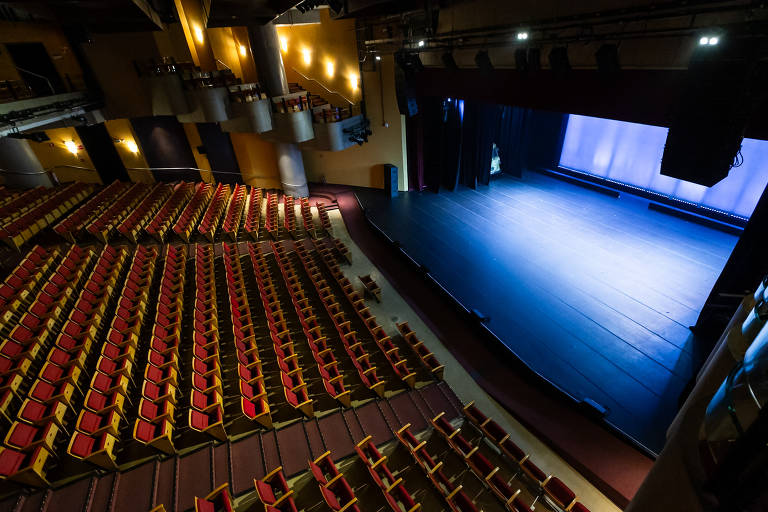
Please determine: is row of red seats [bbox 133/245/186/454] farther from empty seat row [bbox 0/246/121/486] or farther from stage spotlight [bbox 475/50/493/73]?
stage spotlight [bbox 475/50/493/73]

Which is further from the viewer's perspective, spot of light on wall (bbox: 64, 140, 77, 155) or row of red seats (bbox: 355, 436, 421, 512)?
spot of light on wall (bbox: 64, 140, 77, 155)

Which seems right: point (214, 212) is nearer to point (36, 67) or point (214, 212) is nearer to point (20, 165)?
point (20, 165)

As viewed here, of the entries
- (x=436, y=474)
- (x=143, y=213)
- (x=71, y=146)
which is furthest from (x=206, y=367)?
(x=71, y=146)

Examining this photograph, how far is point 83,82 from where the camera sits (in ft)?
24.8

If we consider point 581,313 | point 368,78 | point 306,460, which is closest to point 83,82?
point 368,78

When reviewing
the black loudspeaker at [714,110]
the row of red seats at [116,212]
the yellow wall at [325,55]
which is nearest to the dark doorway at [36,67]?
the row of red seats at [116,212]

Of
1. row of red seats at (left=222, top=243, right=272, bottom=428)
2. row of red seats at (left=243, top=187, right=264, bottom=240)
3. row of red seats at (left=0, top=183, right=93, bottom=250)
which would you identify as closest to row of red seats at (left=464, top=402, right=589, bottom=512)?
row of red seats at (left=222, top=243, right=272, bottom=428)

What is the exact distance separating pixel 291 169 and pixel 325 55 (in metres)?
2.61

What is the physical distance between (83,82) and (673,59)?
10.3m

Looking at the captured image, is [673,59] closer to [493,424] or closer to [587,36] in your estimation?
[587,36]

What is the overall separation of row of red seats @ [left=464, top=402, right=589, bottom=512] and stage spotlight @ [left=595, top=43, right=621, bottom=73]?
138 inches

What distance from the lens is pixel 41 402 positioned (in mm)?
2846

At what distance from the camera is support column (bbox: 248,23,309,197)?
6500 millimetres

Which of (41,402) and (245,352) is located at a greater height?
(41,402)
